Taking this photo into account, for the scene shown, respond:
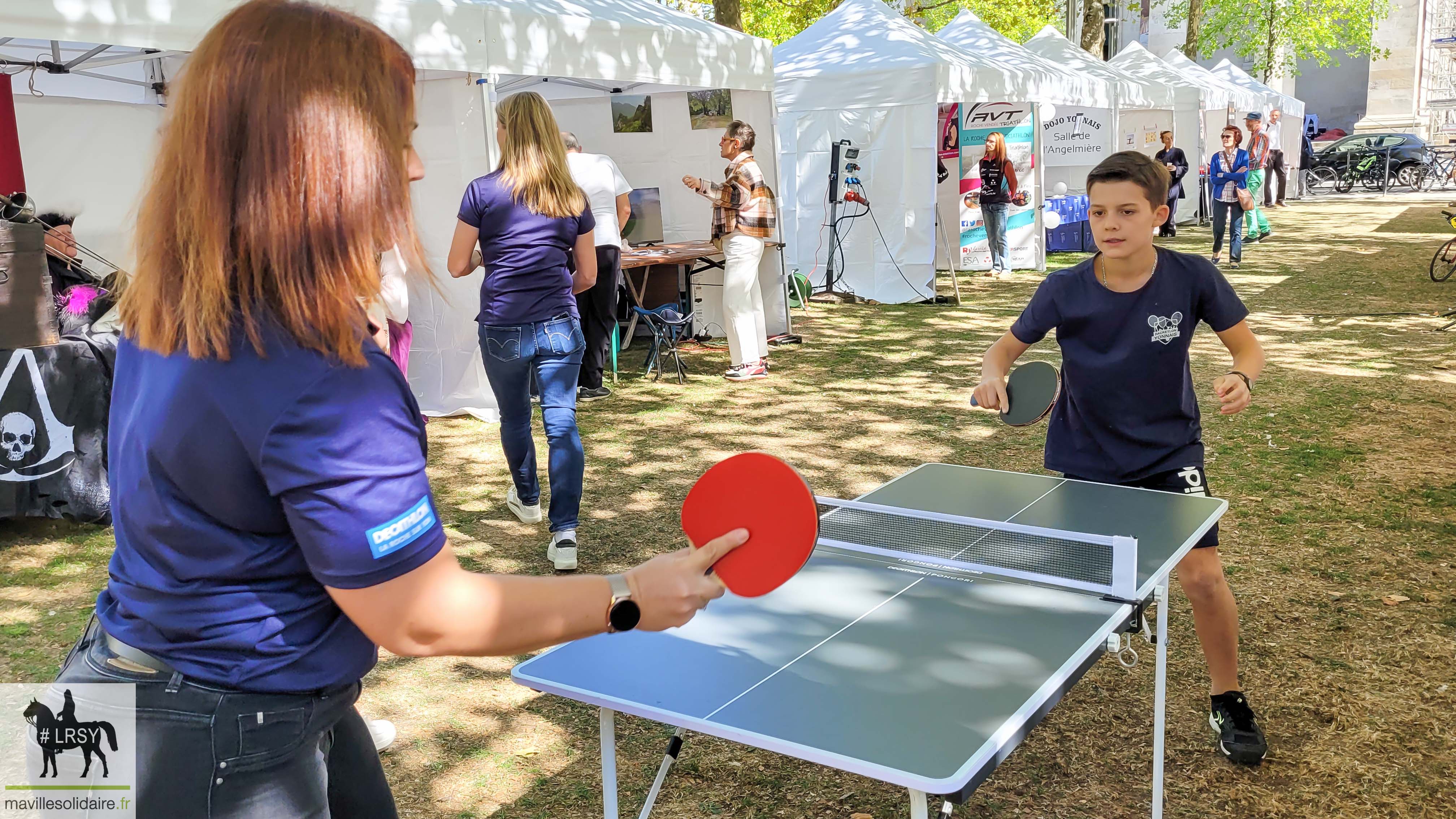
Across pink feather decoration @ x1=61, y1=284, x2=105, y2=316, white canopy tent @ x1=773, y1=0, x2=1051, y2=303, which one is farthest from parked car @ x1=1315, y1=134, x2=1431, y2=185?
pink feather decoration @ x1=61, y1=284, x2=105, y2=316

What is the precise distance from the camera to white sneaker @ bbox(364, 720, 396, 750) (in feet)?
11.3

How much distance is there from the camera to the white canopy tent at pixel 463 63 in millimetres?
5762

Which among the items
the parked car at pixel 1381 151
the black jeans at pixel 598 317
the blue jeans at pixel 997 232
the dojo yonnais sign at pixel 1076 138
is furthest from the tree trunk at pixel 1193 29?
the black jeans at pixel 598 317

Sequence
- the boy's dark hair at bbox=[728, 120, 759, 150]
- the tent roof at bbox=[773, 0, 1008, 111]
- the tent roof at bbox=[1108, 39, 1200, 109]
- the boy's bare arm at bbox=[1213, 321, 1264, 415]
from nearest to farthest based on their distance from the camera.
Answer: the boy's bare arm at bbox=[1213, 321, 1264, 415] < the boy's dark hair at bbox=[728, 120, 759, 150] < the tent roof at bbox=[773, 0, 1008, 111] < the tent roof at bbox=[1108, 39, 1200, 109]

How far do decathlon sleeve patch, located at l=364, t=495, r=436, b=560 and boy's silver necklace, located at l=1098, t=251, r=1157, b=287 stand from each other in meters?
2.59

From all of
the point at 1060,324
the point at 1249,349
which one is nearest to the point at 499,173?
the point at 1060,324

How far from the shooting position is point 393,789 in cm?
324

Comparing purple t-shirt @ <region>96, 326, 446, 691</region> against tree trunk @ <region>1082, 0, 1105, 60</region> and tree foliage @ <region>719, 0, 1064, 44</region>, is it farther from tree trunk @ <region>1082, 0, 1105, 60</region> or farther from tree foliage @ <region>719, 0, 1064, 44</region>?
tree foliage @ <region>719, 0, 1064, 44</region>

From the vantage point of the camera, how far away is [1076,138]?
18.3 metres

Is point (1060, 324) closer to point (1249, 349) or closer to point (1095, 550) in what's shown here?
point (1249, 349)

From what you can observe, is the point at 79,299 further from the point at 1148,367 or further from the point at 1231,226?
the point at 1231,226

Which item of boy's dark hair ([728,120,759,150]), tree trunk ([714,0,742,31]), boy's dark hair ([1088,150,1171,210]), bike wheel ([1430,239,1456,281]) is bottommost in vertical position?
bike wheel ([1430,239,1456,281])

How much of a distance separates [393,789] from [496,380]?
214 cm

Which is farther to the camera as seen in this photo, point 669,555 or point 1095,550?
point 1095,550
